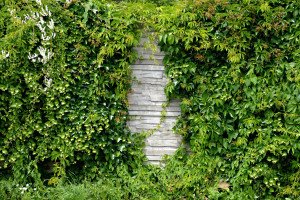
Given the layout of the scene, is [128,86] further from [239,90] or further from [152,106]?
[239,90]

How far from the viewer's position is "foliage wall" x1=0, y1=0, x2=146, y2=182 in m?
2.93

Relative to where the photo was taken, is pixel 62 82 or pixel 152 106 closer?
pixel 62 82

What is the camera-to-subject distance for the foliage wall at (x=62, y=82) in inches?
115

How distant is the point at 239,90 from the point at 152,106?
1114 millimetres

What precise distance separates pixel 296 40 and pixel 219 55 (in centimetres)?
83

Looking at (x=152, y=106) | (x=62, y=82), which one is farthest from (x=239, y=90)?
(x=62, y=82)

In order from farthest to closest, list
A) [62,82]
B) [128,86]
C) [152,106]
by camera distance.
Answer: [152,106]
[128,86]
[62,82]

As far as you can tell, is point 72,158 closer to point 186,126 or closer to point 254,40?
point 186,126

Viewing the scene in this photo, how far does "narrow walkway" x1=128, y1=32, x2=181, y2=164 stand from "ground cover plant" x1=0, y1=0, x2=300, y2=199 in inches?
6.9

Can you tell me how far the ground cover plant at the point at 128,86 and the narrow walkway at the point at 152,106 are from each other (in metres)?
0.17

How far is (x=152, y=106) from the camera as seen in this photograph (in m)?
3.45

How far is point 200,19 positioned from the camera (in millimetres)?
3082

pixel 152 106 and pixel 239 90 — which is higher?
pixel 239 90

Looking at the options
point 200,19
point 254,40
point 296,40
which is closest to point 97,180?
point 200,19
